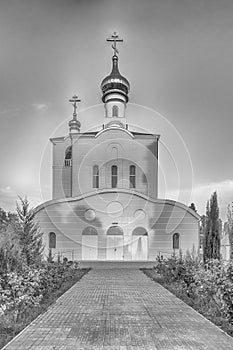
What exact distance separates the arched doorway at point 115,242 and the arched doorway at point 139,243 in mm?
860

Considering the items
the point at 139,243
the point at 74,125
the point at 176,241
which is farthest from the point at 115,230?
the point at 74,125

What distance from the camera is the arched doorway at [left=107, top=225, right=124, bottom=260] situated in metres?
28.8

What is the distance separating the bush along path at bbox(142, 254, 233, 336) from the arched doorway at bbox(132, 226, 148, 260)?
43.9ft

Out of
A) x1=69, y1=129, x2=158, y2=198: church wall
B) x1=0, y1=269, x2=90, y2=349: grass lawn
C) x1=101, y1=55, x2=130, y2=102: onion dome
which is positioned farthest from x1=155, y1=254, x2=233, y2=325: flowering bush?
x1=101, y1=55, x2=130, y2=102: onion dome

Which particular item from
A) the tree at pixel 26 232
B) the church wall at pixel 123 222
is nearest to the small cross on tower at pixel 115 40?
the church wall at pixel 123 222

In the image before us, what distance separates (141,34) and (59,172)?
21951 mm

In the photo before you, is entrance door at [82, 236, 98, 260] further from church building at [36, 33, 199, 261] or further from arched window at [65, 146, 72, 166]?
arched window at [65, 146, 72, 166]

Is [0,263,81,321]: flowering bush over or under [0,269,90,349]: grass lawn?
over

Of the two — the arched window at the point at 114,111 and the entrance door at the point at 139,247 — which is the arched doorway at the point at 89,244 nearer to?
the entrance door at the point at 139,247

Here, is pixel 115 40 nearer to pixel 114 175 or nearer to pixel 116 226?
pixel 114 175

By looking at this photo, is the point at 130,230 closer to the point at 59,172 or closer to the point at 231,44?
the point at 59,172

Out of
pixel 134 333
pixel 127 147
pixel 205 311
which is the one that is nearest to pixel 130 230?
pixel 127 147

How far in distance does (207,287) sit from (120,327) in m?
3.13

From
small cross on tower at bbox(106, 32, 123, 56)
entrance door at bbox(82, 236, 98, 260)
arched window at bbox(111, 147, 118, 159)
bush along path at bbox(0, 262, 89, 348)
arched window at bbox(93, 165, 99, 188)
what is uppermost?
small cross on tower at bbox(106, 32, 123, 56)
